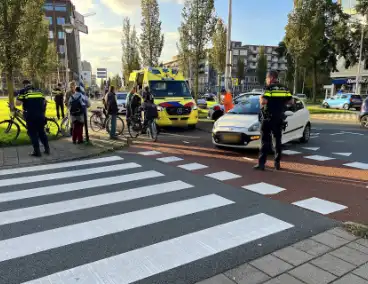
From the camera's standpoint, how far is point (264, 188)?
227 inches

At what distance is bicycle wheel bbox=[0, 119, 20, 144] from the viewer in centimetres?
979

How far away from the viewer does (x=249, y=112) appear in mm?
9477

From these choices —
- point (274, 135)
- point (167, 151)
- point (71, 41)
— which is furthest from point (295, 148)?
point (71, 41)

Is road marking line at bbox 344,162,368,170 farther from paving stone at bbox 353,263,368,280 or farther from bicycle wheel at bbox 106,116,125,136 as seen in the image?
bicycle wheel at bbox 106,116,125,136

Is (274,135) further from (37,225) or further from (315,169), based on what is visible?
(37,225)

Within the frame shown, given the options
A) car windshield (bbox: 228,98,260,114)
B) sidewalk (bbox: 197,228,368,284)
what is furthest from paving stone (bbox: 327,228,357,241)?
car windshield (bbox: 228,98,260,114)

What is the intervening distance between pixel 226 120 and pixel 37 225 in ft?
20.1

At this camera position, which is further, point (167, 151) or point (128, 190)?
point (167, 151)

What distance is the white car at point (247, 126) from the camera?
8492mm

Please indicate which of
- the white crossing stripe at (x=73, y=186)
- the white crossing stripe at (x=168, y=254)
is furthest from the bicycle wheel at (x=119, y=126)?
the white crossing stripe at (x=168, y=254)

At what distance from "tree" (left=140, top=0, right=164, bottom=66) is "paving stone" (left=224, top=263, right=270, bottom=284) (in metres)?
26.4

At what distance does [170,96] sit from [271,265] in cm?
1102

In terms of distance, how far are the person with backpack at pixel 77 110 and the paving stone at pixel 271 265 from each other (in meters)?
7.61

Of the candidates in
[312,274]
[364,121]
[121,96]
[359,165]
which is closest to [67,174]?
[312,274]
